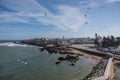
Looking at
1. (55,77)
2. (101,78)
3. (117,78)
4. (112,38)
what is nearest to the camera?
(101,78)

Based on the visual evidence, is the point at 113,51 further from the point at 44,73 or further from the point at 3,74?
the point at 3,74

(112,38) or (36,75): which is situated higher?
(112,38)

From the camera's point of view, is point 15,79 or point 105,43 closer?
point 15,79

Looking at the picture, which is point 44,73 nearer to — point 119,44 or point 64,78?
point 64,78

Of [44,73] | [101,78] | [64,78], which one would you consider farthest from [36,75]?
[101,78]

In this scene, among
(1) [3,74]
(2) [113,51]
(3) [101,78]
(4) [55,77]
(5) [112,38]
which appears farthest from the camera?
(5) [112,38]

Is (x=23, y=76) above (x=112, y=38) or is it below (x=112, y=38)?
below

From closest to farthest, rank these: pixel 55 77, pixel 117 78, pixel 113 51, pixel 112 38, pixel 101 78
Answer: pixel 101 78 < pixel 117 78 < pixel 55 77 < pixel 113 51 < pixel 112 38

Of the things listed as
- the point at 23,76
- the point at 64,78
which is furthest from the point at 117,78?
the point at 23,76

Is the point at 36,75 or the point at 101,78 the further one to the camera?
the point at 36,75
